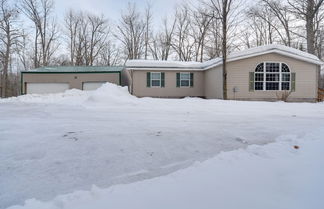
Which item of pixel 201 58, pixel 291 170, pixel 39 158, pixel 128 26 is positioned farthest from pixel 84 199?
pixel 128 26

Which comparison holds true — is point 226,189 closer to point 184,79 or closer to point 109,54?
point 184,79

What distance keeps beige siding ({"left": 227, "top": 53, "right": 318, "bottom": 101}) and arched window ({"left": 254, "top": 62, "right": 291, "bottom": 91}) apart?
10.4 inches

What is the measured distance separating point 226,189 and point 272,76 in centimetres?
1227

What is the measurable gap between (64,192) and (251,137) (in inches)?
123

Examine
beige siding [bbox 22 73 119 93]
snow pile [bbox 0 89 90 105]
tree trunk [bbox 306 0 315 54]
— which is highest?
tree trunk [bbox 306 0 315 54]

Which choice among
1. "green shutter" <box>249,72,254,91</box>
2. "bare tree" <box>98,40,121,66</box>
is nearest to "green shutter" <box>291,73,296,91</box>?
"green shutter" <box>249,72,254,91</box>

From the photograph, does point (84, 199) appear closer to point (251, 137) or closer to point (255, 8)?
point (251, 137)

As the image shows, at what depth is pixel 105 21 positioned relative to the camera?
92.7ft

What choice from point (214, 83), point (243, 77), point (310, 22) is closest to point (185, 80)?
point (214, 83)

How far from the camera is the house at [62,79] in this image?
16125 millimetres

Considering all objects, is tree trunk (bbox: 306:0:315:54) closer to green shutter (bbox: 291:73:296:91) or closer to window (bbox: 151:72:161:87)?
green shutter (bbox: 291:73:296:91)

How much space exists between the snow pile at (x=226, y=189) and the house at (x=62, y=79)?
1522 cm

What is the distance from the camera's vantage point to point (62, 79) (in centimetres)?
1638

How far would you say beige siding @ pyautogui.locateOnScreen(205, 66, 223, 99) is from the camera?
39.5ft
